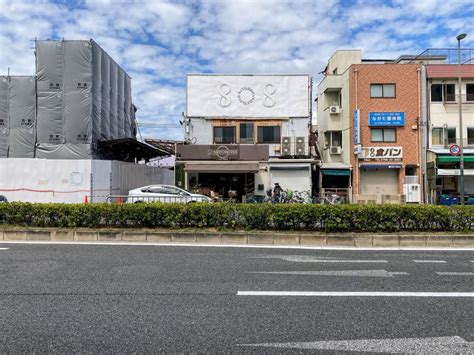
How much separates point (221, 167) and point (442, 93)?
16995mm

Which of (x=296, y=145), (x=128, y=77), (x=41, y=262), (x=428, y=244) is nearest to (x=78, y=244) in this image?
(x=41, y=262)

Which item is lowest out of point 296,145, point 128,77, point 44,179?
point 44,179

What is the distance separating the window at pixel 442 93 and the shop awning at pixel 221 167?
1448cm

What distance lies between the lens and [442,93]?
23859 mm

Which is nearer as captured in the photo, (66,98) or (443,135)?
(66,98)

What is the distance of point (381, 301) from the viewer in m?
4.82

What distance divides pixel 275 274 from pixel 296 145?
16.5 m

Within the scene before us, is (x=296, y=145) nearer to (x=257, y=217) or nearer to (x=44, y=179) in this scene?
(x=257, y=217)

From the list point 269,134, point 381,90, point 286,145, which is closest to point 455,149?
point 381,90

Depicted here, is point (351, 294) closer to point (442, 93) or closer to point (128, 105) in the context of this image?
point (442, 93)

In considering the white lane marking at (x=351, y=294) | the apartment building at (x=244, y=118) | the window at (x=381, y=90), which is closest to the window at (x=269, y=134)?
the apartment building at (x=244, y=118)

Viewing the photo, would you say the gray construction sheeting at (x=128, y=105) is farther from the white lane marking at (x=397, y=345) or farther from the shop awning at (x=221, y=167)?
the white lane marking at (x=397, y=345)

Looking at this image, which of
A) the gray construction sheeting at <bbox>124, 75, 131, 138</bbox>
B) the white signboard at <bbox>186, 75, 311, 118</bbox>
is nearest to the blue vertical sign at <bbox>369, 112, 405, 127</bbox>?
the white signboard at <bbox>186, 75, 311, 118</bbox>

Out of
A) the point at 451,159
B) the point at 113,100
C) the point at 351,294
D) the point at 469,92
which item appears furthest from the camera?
the point at 113,100
